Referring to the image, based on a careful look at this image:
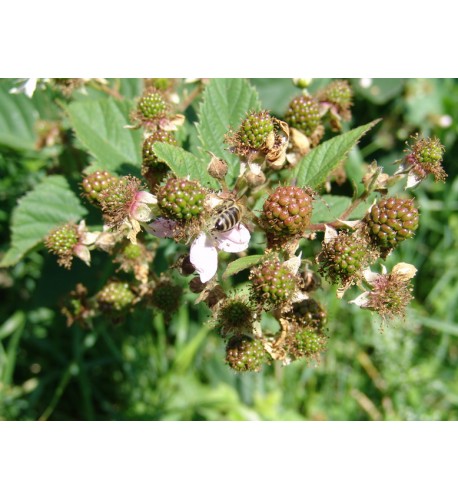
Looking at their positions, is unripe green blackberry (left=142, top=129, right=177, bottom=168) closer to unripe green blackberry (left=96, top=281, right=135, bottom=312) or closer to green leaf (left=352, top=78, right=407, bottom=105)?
unripe green blackberry (left=96, top=281, right=135, bottom=312)

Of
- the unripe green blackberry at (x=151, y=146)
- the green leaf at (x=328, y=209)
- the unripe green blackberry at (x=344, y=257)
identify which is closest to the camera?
the unripe green blackberry at (x=344, y=257)

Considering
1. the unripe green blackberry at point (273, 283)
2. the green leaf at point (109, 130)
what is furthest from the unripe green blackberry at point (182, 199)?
the green leaf at point (109, 130)

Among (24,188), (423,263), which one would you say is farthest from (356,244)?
(423,263)

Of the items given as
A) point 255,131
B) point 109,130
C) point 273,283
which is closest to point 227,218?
point 273,283

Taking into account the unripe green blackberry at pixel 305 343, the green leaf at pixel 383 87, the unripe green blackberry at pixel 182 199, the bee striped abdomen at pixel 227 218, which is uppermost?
the green leaf at pixel 383 87

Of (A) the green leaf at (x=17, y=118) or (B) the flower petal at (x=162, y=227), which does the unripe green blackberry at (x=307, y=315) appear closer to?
(B) the flower petal at (x=162, y=227)

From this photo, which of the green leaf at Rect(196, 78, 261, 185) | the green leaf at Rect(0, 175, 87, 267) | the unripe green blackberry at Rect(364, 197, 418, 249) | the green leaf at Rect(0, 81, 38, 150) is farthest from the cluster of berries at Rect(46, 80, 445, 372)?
the green leaf at Rect(0, 81, 38, 150)

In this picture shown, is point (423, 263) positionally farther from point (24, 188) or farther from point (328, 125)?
point (24, 188)
